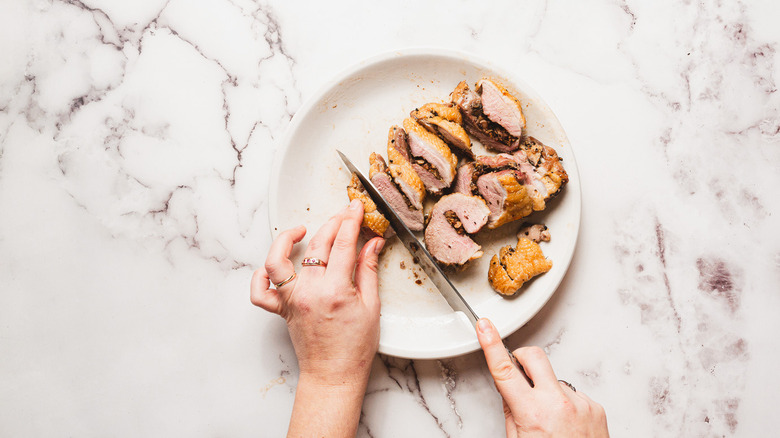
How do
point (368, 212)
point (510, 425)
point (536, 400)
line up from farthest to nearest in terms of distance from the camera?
point (368, 212) < point (510, 425) < point (536, 400)

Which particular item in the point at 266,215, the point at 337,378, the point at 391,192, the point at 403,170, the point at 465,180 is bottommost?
the point at 337,378

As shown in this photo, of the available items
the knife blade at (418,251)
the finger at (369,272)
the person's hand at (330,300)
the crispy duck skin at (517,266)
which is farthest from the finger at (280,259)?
the crispy duck skin at (517,266)

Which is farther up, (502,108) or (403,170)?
(502,108)

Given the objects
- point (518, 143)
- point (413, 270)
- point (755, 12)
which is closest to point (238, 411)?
point (413, 270)

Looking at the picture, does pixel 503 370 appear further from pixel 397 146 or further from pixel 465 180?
pixel 397 146

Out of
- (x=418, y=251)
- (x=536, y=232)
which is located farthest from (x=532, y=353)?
(x=418, y=251)

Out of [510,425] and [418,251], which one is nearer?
[510,425]

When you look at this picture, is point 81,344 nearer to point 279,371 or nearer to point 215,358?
point 215,358

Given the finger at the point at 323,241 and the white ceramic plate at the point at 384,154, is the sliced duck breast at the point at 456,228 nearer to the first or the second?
the white ceramic plate at the point at 384,154
